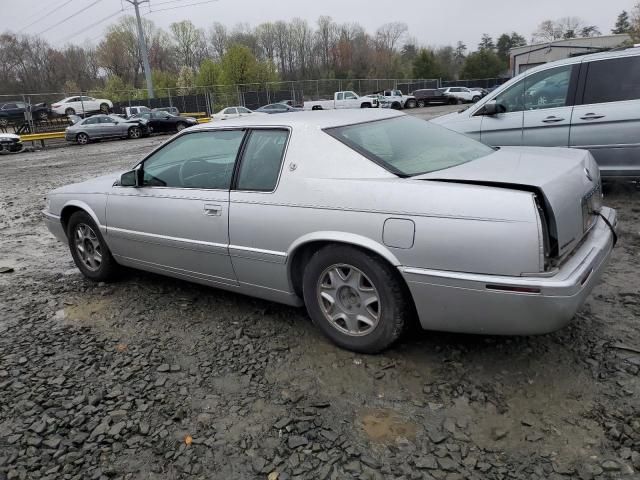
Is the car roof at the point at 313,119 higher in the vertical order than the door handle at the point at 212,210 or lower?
higher

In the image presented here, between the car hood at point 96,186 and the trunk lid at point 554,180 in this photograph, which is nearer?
the trunk lid at point 554,180

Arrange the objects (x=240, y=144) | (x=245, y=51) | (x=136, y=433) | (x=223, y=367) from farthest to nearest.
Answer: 1. (x=245, y=51)
2. (x=240, y=144)
3. (x=223, y=367)
4. (x=136, y=433)

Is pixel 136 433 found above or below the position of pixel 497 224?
below

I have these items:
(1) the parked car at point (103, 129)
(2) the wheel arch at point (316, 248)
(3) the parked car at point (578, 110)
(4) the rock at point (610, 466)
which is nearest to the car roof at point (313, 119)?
(2) the wheel arch at point (316, 248)

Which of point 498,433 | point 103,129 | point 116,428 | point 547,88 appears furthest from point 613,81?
point 103,129

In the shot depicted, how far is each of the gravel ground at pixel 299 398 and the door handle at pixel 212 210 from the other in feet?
2.72

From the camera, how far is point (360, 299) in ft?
9.82

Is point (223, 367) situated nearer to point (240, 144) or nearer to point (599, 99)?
point (240, 144)

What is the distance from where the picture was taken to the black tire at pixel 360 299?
9.22ft

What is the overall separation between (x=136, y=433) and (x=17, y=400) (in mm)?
900

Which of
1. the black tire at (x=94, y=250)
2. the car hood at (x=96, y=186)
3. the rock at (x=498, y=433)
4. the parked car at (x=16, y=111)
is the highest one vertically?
the parked car at (x=16, y=111)

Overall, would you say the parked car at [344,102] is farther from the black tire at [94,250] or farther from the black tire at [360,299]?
the black tire at [360,299]

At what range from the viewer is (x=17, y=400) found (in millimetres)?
2947

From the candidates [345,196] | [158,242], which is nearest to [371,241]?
[345,196]
